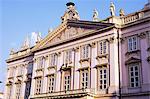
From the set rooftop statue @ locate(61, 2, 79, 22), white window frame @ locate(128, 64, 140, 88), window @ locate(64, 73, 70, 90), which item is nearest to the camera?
white window frame @ locate(128, 64, 140, 88)

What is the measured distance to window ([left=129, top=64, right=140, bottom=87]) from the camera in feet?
80.7

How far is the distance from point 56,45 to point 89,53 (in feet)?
19.5

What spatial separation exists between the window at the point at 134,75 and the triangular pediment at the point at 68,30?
5543mm

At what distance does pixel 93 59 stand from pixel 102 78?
99.1 inches

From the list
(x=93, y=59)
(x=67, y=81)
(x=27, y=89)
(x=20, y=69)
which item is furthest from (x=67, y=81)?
(x=20, y=69)

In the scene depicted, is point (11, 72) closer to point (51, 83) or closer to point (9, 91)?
point (9, 91)

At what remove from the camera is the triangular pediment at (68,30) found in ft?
96.5

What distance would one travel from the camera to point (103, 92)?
85.1ft

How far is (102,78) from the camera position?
2666cm

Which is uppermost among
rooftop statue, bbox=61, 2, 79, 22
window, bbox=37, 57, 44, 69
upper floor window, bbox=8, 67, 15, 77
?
rooftop statue, bbox=61, 2, 79, 22

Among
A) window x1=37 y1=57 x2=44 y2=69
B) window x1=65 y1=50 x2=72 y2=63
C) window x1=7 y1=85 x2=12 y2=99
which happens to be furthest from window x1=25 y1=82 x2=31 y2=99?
window x1=65 y1=50 x2=72 y2=63

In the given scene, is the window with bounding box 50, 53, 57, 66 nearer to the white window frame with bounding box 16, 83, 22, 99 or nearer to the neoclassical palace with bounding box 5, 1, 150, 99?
the neoclassical palace with bounding box 5, 1, 150, 99

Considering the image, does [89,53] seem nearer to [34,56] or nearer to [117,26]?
[117,26]

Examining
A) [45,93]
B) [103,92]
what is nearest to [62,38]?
[45,93]
